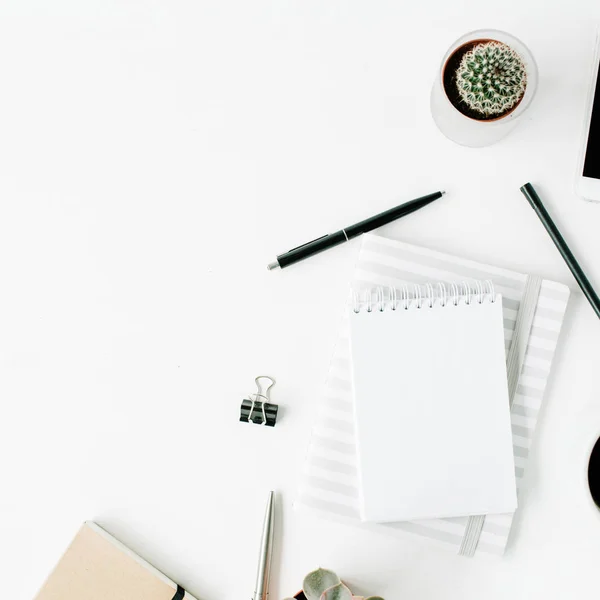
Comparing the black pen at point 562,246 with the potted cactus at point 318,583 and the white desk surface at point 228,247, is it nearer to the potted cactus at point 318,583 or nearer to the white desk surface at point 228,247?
the white desk surface at point 228,247

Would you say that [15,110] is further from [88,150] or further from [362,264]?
[362,264]

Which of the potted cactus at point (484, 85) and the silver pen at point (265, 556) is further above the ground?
the potted cactus at point (484, 85)

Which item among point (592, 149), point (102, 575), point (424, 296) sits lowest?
point (102, 575)

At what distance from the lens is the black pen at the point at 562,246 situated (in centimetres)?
66

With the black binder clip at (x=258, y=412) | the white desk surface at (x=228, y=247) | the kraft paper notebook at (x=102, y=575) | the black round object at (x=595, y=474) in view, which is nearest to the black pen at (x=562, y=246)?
the white desk surface at (x=228, y=247)

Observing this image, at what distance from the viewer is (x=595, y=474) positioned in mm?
617

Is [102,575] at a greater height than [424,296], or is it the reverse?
[424,296]

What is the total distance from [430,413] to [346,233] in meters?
0.21

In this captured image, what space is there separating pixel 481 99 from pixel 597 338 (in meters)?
0.30

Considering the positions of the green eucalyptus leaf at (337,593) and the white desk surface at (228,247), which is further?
the white desk surface at (228,247)

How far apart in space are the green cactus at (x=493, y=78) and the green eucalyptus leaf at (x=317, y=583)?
50cm

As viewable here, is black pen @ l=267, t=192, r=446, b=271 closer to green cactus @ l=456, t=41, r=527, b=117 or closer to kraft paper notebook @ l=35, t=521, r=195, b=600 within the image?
green cactus @ l=456, t=41, r=527, b=117

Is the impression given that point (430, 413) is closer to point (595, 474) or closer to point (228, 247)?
point (595, 474)

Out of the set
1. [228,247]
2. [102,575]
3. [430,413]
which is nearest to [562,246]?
[430,413]
